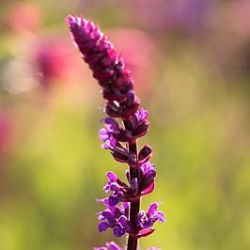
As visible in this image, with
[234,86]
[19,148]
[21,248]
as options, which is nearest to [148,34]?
[234,86]

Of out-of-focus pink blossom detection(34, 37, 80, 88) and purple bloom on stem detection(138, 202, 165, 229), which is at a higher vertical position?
out-of-focus pink blossom detection(34, 37, 80, 88)

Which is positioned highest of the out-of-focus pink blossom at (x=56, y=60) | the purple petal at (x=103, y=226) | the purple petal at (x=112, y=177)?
the out-of-focus pink blossom at (x=56, y=60)

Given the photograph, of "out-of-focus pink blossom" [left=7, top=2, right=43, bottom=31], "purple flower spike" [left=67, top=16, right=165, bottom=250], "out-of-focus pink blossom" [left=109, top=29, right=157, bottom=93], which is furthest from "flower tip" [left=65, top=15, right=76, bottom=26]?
"out-of-focus pink blossom" [left=109, top=29, right=157, bottom=93]

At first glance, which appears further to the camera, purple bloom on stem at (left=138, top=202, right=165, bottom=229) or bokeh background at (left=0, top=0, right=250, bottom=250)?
bokeh background at (left=0, top=0, right=250, bottom=250)

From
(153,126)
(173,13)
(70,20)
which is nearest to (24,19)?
(153,126)

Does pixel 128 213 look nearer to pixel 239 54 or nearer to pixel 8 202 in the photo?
pixel 8 202

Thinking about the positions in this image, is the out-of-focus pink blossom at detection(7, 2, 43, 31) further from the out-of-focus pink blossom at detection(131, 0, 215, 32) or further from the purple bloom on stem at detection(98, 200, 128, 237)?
the purple bloom on stem at detection(98, 200, 128, 237)

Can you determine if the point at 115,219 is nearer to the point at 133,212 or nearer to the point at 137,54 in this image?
the point at 133,212

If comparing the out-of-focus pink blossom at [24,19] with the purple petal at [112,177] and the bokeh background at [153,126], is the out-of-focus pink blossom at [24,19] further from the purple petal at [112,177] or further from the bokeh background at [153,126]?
the purple petal at [112,177]

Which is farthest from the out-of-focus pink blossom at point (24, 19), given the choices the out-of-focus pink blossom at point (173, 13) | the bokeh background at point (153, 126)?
the out-of-focus pink blossom at point (173, 13)
